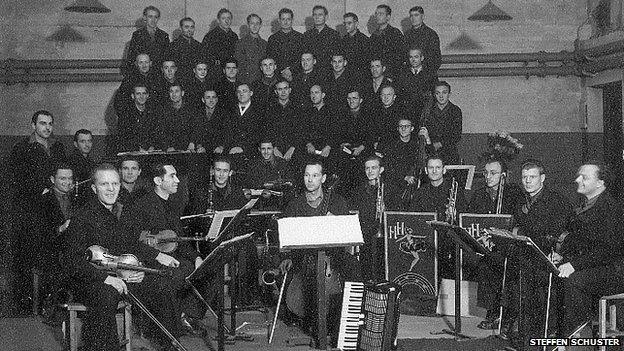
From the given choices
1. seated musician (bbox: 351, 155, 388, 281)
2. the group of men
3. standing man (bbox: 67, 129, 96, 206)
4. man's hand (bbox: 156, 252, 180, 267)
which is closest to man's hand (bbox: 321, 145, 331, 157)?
the group of men

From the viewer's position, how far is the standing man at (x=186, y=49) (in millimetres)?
11531

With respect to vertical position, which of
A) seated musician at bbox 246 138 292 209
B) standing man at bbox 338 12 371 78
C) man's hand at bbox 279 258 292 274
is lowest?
man's hand at bbox 279 258 292 274

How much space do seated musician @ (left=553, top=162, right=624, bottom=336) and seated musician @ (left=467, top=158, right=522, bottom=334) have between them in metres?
0.79

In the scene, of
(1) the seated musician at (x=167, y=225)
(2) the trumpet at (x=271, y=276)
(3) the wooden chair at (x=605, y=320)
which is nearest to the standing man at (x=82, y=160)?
(1) the seated musician at (x=167, y=225)

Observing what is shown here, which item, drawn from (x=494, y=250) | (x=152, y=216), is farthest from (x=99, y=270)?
(x=494, y=250)

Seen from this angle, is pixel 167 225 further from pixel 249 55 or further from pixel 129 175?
pixel 249 55

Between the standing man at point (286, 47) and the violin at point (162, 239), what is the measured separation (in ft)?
14.1

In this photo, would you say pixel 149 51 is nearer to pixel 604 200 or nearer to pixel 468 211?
pixel 468 211

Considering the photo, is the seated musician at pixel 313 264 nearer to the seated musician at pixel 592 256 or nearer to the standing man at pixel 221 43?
the seated musician at pixel 592 256

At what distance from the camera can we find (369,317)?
22.6 ft

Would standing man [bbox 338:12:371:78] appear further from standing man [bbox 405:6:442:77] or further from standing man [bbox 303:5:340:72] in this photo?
standing man [bbox 405:6:442:77]

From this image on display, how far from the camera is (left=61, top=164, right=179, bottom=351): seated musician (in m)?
6.15

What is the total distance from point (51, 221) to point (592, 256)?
5370 mm

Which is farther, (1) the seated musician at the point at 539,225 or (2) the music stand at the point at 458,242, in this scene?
(1) the seated musician at the point at 539,225
